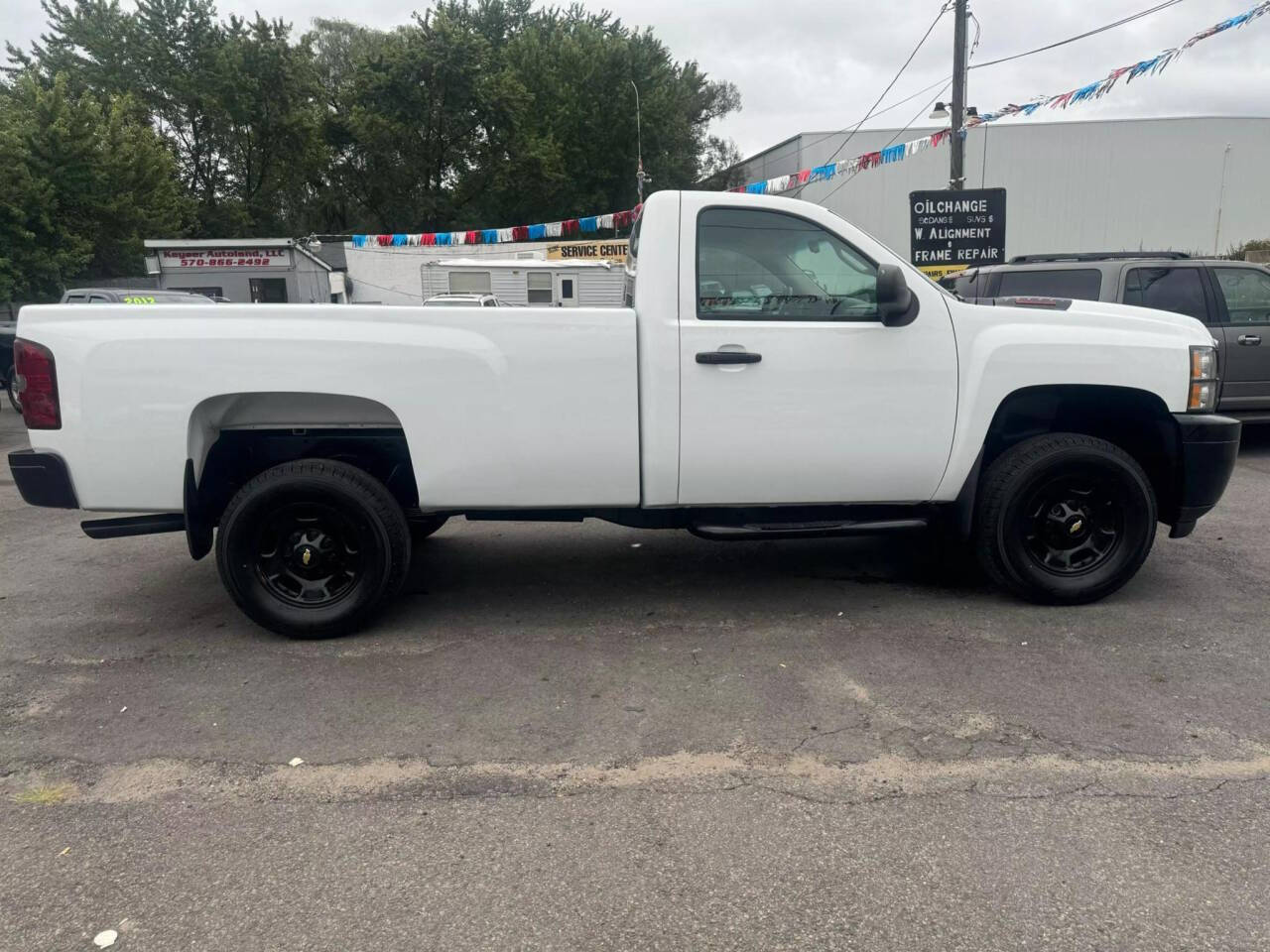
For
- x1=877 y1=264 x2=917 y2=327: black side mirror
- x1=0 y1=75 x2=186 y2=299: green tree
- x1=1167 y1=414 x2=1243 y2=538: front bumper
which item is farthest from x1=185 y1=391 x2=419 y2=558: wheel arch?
x1=0 y1=75 x2=186 y2=299: green tree

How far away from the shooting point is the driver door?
4.36 metres

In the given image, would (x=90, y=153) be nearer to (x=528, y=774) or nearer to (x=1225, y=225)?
(x=528, y=774)

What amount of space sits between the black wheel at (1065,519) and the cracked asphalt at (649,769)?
181 mm

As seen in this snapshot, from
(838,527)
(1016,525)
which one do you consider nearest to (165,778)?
(838,527)

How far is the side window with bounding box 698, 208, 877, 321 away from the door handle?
193 millimetres

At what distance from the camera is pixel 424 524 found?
5625 mm

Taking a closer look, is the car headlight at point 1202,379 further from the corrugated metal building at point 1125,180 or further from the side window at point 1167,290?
the corrugated metal building at point 1125,180

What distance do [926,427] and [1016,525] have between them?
2.40ft

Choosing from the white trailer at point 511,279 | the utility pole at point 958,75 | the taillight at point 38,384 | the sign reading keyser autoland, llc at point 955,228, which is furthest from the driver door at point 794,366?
the white trailer at point 511,279

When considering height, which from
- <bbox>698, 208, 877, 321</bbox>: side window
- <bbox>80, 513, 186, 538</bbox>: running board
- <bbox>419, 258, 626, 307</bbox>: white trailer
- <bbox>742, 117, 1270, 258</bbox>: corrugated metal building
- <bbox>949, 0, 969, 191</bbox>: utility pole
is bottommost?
<bbox>80, 513, 186, 538</bbox>: running board

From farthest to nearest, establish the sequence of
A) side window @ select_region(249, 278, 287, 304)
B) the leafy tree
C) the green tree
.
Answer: the leafy tree < side window @ select_region(249, 278, 287, 304) < the green tree

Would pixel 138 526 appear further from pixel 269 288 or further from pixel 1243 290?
pixel 269 288

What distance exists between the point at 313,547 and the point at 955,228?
11627mm

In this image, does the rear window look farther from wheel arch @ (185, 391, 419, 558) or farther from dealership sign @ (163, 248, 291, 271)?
dealership sign @ (163, 248, 291, 271)
